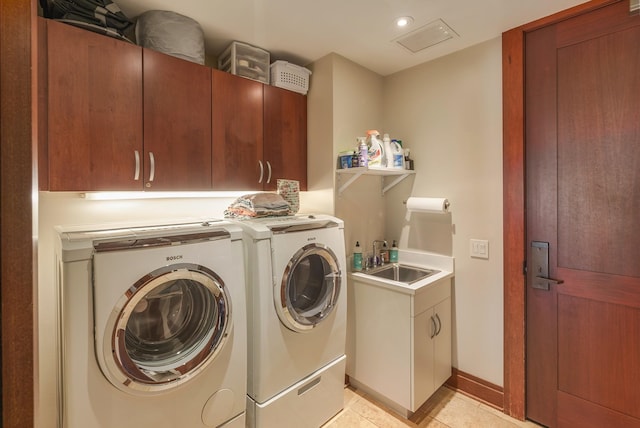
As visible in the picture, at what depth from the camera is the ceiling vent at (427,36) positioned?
1.92m

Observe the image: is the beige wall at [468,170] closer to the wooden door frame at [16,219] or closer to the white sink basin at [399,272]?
the white sink basin at [399,272]

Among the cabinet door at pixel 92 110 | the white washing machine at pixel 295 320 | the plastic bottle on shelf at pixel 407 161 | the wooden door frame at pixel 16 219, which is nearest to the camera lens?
the wooden door frame at pixel 16 219

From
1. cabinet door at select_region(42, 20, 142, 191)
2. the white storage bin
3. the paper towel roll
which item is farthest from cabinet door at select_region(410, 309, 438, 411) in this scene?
the white storage bin

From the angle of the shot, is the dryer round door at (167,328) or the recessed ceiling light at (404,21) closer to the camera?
the dryer round door at (167,328)

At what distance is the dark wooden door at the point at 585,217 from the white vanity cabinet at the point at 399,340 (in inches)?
21.7

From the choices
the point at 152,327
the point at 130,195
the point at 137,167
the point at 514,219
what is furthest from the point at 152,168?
the point at 514,219

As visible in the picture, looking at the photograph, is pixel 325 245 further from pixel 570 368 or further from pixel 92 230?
pixel 570 368

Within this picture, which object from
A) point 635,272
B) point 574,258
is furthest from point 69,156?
point 635,272

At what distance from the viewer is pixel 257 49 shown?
214 centimetres

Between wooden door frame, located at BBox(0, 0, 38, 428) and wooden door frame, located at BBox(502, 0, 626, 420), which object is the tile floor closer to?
wooden door frame, located at BBox(502, 0, 626, 420)

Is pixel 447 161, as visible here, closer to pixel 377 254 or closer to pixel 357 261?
pixel 377 254

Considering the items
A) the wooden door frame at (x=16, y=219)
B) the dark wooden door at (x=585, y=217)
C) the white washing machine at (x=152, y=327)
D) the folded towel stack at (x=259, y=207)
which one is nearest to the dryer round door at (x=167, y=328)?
the white washing machine at (x=152, y=327)

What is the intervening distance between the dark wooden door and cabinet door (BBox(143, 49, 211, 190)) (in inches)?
81.1

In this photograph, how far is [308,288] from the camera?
1.98m
